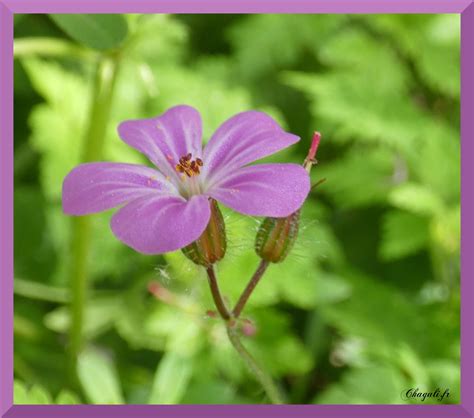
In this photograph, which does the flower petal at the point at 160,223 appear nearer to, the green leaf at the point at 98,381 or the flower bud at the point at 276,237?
the flower bud at the point at 276,237

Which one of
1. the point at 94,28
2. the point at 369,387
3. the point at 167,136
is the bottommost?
the point at 369,387

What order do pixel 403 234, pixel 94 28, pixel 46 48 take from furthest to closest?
pixel 403 234
pixel 46 48
pixel 94 28

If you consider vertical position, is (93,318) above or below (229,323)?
below

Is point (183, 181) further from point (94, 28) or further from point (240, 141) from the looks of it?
point (94, 28)

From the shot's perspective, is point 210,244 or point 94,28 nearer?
point 210,244

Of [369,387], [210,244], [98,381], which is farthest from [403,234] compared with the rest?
[210,244]

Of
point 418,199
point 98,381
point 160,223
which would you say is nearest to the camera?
point 160,223

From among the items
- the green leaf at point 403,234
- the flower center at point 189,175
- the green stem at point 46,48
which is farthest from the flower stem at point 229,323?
the green leaf at point 403,234

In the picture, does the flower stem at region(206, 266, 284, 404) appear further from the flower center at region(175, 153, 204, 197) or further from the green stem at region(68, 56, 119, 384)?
the green stem at region(68, 56, 119, 384)
